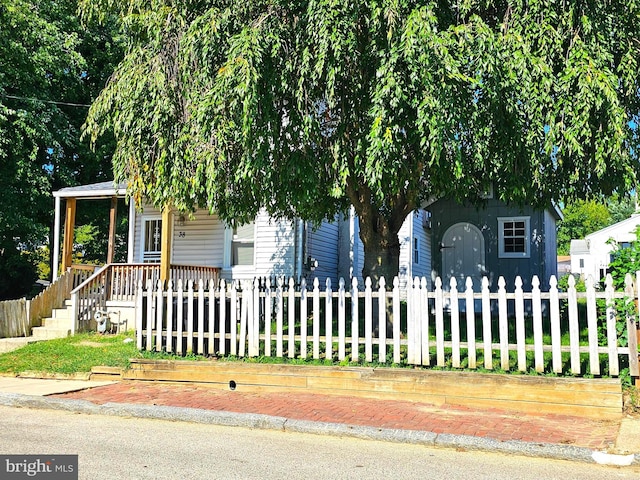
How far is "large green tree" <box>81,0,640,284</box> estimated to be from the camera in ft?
22.9

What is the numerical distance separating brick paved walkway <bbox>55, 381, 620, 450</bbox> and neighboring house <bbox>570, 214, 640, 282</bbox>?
25.7m

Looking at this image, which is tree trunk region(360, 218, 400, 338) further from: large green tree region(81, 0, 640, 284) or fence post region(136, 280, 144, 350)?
fence post region(136, 280, 144, 350)

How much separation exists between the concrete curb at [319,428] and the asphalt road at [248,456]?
3.5 inches

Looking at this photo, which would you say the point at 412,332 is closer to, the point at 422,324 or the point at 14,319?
the point at 422,324

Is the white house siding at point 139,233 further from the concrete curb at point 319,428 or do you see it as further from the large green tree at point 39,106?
the concrete curb at point 319,428

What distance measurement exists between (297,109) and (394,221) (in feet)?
11.4

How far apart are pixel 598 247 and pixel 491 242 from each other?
108 feet

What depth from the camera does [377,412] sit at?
7078mm

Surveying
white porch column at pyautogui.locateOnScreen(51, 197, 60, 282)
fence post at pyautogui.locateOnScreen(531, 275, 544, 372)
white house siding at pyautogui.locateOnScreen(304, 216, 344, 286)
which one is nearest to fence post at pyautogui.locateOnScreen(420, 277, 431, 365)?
fence post at pyautogui.locateOnScreen(531, 275, 544, 372)

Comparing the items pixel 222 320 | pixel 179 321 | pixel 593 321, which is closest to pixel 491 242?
pixel 593 321

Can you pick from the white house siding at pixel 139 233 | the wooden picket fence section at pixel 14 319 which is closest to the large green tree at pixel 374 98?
the wooden picket fence section at pixel 14 319

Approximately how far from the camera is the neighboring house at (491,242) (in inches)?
566

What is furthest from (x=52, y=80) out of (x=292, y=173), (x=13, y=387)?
(x=292, y=173)

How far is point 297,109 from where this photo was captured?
7.98 m
